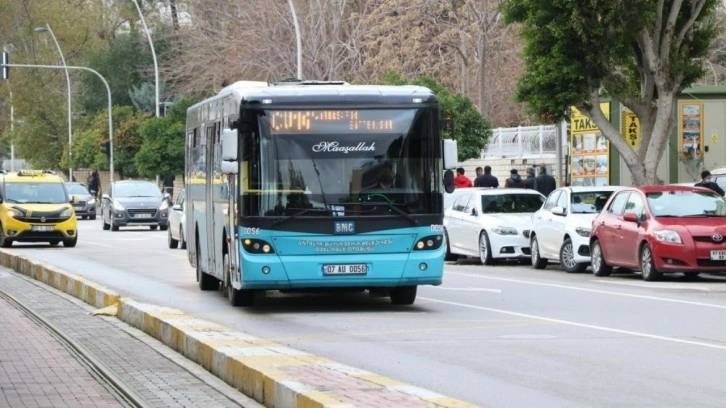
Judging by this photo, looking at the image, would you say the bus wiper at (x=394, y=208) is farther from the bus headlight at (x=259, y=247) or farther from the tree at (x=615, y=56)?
the tree at (x=615, y=56)

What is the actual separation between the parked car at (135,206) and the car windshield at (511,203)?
20.3 metres

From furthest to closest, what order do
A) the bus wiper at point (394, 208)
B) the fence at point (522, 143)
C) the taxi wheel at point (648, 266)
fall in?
the fence at point (522, 143) < the taxi wheel at point (648, 266) < the bus wiper at point (394, 208)

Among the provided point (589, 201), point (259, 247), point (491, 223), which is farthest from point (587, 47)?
point (259, 247)

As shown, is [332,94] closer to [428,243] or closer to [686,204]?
[428,243]

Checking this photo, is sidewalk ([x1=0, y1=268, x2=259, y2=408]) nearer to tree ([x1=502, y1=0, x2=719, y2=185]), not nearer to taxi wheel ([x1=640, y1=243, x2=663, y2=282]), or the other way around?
taxi wheel ([x1=640, y1=243, x2=663, y2=282])

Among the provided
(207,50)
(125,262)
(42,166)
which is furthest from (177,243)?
(42,166)

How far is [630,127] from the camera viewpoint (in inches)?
1532

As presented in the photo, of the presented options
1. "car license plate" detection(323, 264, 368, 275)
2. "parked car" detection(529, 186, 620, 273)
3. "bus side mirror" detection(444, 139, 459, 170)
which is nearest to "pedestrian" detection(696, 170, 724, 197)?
"parked car" detection(529, 186, 620, 273)

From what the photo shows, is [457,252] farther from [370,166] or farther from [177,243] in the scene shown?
[370,166]

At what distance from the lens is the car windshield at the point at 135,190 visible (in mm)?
52188

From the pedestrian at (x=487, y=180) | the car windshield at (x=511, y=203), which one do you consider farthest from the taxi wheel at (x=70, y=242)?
the car windshield at (x=511, y=203)

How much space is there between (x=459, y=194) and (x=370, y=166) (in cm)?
1508

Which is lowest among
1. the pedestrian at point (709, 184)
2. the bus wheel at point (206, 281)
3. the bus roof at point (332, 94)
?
the bus wheel at point (206, 281)

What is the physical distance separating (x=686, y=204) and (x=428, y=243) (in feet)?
25.9
